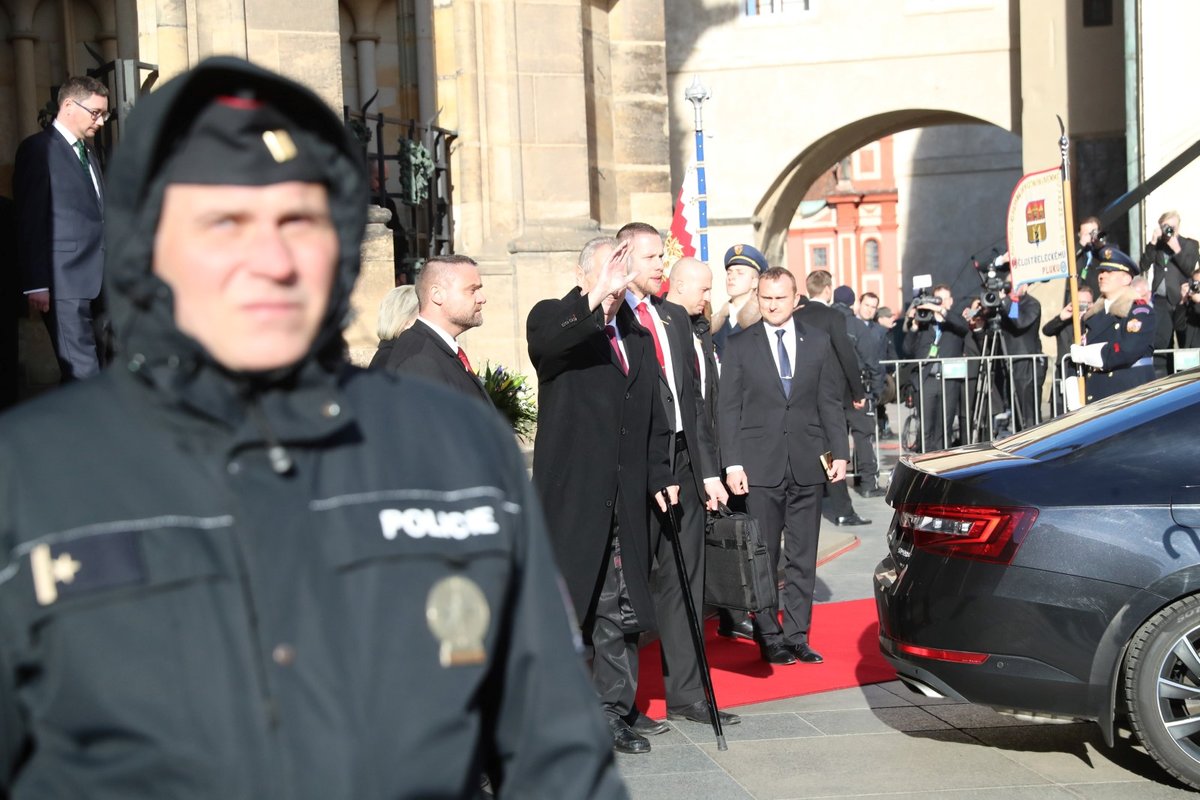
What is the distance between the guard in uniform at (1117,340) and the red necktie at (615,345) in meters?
6.27

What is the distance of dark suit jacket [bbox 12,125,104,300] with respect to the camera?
703cm

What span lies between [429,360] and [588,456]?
0.79 meters

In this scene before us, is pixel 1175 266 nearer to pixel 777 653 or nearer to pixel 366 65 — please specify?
pixel 366 65

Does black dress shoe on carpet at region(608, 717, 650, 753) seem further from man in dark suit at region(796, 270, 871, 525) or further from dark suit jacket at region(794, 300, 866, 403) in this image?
dark suit jacket at region(794, 300, 866, 403)

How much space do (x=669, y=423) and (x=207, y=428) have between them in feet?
17.8

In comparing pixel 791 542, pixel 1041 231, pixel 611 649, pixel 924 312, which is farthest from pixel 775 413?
pixel 924 312

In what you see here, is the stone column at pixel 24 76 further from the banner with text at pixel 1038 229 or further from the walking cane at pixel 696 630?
the banner with text at pixel 1038 229

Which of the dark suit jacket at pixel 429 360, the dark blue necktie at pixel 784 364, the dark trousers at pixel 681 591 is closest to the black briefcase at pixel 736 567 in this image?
the dark trousers at pixel 681 591

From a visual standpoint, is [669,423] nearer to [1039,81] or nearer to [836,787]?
[836,787]

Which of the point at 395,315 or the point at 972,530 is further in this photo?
the point at 395,315

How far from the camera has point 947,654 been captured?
592cm

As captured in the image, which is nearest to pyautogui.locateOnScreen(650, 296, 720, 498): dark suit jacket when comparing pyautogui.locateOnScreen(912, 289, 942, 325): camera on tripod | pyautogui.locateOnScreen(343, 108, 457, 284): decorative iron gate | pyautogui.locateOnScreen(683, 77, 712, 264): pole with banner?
pyautogui.locateOnScreen(343, 108, 457, 284): decorative iron gate

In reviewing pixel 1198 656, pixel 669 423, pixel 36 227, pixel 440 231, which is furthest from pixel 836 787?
pixel 440 231

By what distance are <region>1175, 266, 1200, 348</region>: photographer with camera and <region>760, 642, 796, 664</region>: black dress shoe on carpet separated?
8.81 meters
